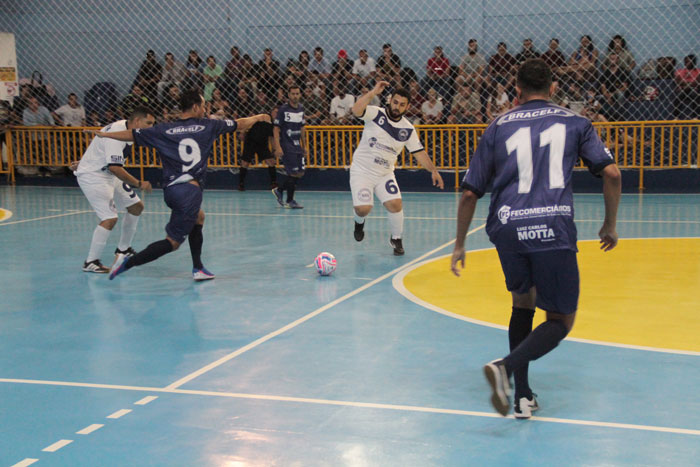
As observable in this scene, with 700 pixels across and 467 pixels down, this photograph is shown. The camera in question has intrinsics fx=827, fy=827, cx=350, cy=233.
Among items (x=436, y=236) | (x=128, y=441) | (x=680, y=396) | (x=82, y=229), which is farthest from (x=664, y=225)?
(x=128, y=441)

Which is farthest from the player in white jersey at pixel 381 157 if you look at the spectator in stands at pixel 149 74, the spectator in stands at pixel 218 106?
the spectator in stands at pixel 149 74

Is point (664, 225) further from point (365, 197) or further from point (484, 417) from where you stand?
point (484, 417)

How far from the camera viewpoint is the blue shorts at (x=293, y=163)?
46.5 ft

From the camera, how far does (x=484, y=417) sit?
4.18 m

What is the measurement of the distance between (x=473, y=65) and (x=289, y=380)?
42.9 feet

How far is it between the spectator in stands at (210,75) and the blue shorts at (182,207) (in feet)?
36.8

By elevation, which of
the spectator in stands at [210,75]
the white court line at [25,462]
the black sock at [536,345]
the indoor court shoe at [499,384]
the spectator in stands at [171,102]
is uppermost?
the spectator in stands at [210,75]

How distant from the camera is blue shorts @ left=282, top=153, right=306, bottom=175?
14188mm

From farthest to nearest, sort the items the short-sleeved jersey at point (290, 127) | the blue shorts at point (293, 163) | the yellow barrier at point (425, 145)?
the yellow barrier at point (425, 145) → the short-sleeved jersey at point (290, 127) → the blue shorts at point (293, 163)

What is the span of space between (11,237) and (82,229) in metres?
1.03

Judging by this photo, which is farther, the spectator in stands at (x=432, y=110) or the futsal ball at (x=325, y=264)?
the spectator in stands at (x=432, y=110)

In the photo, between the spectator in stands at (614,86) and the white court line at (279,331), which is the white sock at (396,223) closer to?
the white court line at (279,331)

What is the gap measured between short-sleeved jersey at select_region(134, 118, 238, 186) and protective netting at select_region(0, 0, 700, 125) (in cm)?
802

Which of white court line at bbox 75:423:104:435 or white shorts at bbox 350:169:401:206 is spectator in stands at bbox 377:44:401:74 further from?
white court line at bbox 75:423:104:435
